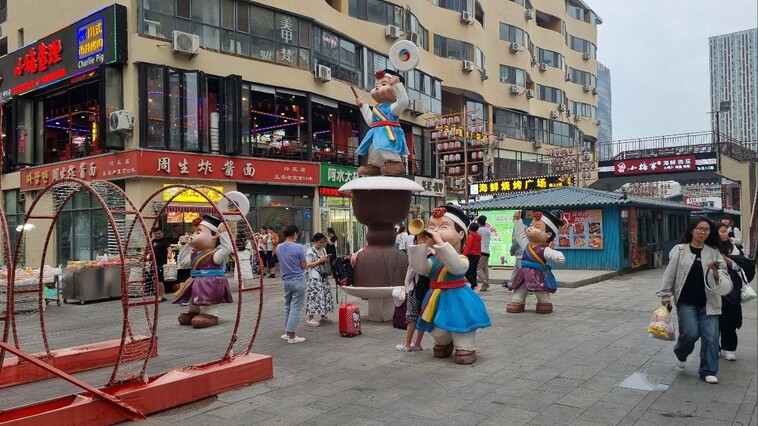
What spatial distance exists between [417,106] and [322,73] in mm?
7859

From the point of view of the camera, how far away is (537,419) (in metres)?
4.89

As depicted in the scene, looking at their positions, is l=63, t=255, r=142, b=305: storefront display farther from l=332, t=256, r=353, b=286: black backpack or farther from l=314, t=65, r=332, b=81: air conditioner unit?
l=314, t=65, r=332, b=81: air conditioner unit

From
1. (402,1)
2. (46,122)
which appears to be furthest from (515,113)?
(46,122)

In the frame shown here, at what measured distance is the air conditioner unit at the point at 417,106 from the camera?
2893 centimetres

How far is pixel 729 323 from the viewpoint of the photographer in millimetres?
6617

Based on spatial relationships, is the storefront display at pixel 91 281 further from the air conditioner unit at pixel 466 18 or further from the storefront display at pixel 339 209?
the air conditioner unit at pixel 466 18

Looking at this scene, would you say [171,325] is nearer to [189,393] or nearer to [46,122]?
[189,393]

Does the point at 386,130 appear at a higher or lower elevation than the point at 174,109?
lower

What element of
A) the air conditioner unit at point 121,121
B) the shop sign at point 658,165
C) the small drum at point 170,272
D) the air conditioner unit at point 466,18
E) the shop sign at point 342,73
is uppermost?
the air conditioner unit at point 466,18

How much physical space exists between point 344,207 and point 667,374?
1939 cm

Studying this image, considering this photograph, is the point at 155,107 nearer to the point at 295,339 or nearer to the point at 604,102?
the point at 295,339

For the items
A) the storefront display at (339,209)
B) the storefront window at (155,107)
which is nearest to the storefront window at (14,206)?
the storefront window at (155,107)

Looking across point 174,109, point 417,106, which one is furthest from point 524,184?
point 174,109

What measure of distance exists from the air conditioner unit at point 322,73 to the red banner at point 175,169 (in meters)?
3.36
